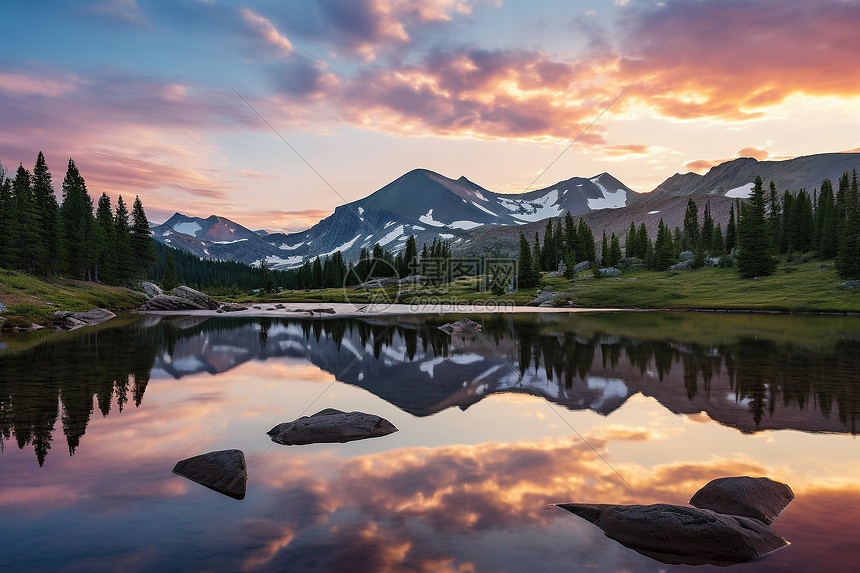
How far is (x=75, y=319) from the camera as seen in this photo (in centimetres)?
5900

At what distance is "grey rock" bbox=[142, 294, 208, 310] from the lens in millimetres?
95375

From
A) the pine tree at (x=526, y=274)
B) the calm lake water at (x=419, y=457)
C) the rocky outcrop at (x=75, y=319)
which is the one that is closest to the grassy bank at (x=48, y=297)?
the rocky outcrop at (x=75, y=319)

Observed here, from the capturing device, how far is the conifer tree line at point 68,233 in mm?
78375

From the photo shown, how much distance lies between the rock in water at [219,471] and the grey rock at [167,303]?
9598 centimetres

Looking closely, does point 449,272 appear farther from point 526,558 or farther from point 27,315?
point 526,558

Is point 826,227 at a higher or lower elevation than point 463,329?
higher

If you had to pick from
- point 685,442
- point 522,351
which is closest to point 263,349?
point 522,351

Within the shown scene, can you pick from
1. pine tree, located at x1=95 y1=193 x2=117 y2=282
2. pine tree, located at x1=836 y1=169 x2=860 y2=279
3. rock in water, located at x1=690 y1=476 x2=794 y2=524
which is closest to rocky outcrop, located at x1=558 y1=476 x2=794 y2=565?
rock in water, located at x1=690 y1=476 x2=794 y2=524

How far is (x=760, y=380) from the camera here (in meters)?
22.7

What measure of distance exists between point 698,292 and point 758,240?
2221 centimetres

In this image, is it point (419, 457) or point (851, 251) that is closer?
point (419, 457)

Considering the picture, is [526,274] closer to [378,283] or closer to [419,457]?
[378,283]

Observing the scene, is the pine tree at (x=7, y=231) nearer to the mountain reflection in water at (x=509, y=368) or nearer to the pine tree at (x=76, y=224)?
the pine tree at (x=76, y=224)

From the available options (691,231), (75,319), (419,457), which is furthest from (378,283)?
(419,457)
